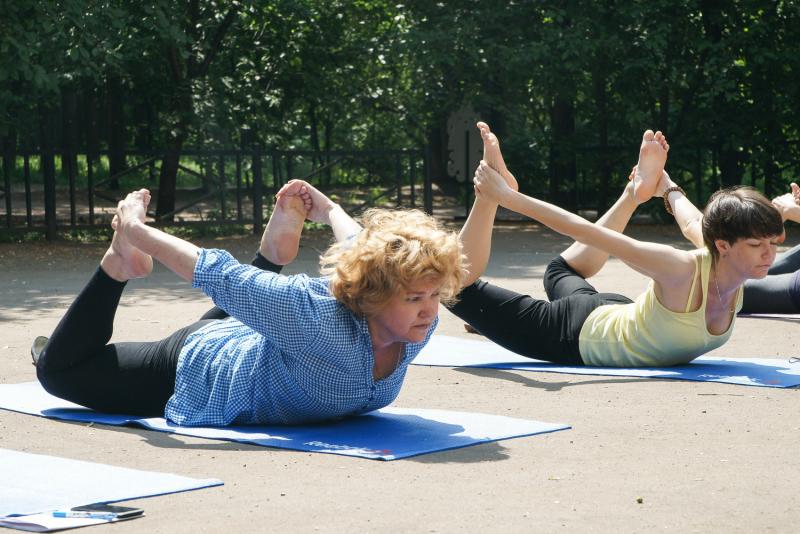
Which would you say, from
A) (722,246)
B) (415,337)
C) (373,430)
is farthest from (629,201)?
(415,337)

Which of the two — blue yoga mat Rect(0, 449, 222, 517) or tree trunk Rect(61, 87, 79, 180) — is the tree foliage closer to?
tree trunk Rect(61, 87, 79, 180)

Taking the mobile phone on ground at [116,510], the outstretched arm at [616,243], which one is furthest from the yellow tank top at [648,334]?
the mobile phone on ground at [116,510]

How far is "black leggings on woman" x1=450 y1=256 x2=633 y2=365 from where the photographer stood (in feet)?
21.0

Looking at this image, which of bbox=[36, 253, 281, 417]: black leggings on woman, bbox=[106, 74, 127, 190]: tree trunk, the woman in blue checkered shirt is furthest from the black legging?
bbox=[106, 74, 127, 190]: tree trunk

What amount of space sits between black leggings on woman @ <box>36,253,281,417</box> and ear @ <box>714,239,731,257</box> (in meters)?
2.36

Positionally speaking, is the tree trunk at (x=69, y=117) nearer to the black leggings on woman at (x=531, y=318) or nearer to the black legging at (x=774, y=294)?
the black legging at (x=774, y=294)

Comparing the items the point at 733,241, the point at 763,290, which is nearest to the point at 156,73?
the point at 763,290

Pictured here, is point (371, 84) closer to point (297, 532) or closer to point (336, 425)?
point (336, 425)

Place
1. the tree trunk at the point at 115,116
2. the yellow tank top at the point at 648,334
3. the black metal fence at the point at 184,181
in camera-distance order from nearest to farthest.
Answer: the yellow tank top at the point at 648,334
the black metal fence at the point at 184,181
the tree trunk at the point at 115,116

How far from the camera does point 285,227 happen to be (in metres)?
5.18

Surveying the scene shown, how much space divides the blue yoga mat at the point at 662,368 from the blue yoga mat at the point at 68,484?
2.77 m

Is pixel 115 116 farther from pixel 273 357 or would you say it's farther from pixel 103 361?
pixel 273 357

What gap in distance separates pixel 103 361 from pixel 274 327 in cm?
97

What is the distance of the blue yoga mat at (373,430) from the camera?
4449 millimetres
